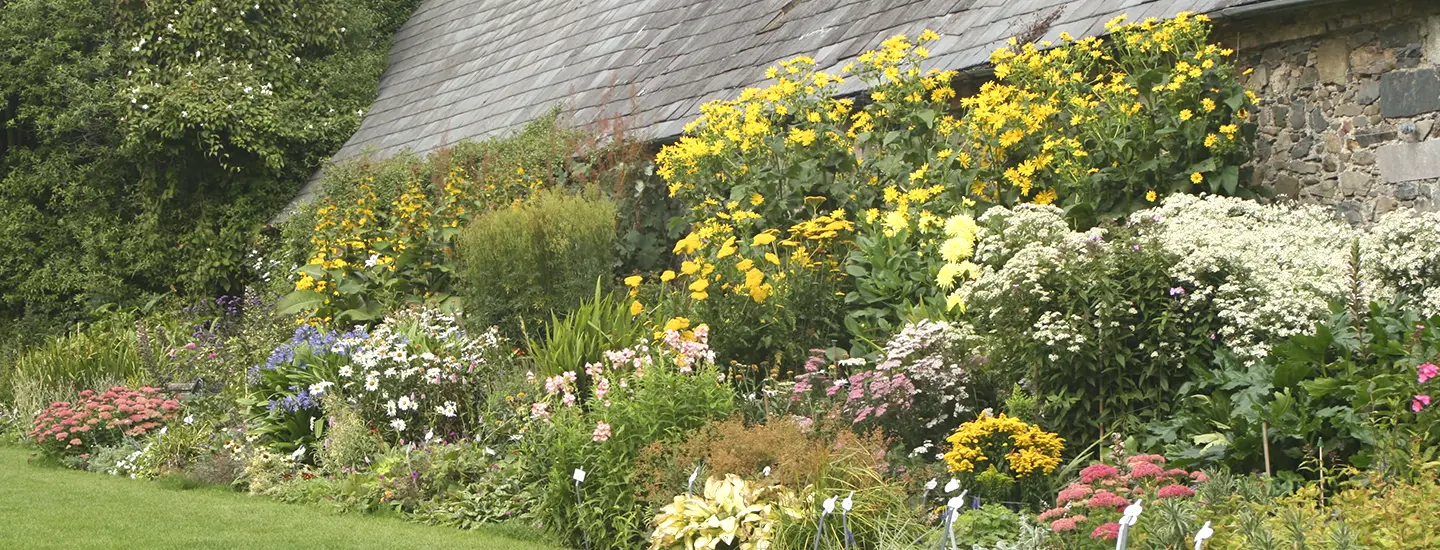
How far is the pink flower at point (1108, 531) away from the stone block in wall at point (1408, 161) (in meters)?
4.02

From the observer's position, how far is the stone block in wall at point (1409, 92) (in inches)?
279

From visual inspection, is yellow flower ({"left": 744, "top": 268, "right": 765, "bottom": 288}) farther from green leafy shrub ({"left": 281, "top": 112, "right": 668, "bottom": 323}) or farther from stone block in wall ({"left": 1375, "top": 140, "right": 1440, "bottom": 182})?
stone block in wall ({"left": 1375, "top": 140, "right": 1440, "bottom": 182})

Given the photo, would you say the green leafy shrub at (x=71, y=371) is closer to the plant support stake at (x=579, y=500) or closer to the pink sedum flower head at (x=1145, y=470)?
the plant support stake at (x=579, y=500)

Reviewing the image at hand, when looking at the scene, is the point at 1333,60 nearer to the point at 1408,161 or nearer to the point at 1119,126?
the point at 1408,161

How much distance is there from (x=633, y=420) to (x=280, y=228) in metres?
9.99

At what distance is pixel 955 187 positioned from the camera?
7.70m

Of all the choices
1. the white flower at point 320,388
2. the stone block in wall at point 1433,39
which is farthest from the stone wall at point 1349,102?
the white flower at point 320,388

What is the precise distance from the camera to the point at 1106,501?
431 cm

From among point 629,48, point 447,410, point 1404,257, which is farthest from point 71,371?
point 1404,257

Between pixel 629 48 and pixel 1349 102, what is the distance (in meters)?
7.56

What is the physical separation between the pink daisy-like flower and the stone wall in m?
3.85

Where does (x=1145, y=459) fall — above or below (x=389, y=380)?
above

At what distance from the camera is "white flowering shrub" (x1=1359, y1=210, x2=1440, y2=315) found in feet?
18.7

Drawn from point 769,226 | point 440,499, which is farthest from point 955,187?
point 440,499
